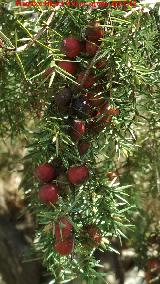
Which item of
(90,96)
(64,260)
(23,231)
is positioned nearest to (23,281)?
(23,231)

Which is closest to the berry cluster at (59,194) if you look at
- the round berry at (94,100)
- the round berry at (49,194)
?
the round berry at (49,194)

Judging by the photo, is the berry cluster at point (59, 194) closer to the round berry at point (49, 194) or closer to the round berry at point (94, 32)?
the round berry at point (49, 194)

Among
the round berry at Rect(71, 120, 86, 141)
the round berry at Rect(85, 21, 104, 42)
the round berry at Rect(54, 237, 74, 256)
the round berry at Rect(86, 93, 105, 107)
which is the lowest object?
the round berry at Rect(54, 237, 74, 256)

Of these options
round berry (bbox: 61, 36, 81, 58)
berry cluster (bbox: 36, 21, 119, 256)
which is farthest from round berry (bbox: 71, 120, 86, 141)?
round berry (bbox: 61, 36, 81, 58)

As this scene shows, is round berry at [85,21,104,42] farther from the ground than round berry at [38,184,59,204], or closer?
farther from the ground

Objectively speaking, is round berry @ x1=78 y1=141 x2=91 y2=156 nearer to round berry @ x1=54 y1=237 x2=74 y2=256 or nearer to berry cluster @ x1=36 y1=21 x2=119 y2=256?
berry cluster @ x1=36 y1=21 x2=119 y2=256

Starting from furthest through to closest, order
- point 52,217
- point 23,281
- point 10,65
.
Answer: point 23,281, point 10,65, point 52,217

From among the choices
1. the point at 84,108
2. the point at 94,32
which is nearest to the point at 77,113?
the point at 84,108

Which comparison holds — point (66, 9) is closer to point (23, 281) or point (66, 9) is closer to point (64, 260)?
point (64, 260)

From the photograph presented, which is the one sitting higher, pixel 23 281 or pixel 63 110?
pixel 63 110

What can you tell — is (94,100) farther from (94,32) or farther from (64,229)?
(64,229)

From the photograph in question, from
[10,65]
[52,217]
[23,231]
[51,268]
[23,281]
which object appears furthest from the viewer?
[23,231]
